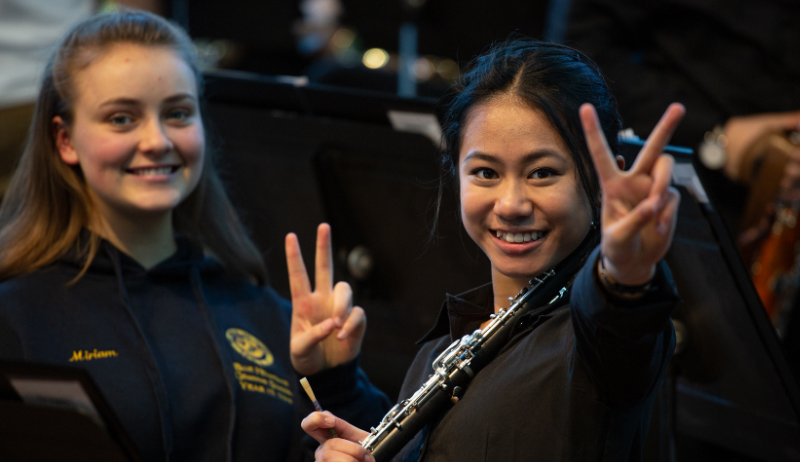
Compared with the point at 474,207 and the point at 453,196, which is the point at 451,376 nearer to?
the point at 474,207

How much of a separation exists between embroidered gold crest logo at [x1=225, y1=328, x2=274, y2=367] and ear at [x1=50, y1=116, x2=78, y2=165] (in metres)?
0.52

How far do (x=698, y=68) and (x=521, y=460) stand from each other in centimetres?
210

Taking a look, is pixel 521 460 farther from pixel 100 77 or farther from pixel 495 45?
pixel 100 77

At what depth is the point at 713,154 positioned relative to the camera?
254 centimetres

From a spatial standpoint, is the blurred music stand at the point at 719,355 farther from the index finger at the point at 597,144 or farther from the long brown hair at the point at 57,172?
the long brown hair at the point at 57,172

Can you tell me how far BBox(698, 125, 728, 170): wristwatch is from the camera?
2.52 meters

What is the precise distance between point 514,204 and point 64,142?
1.14m

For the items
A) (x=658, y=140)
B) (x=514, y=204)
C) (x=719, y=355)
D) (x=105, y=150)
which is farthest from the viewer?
(x=105, y=150)

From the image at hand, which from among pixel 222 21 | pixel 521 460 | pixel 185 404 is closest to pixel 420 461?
pixel 521 460

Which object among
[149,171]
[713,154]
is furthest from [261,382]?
[713,154]

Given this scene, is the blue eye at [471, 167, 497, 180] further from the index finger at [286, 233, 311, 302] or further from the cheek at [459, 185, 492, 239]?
the index finger at [286, 233, 311, 302]

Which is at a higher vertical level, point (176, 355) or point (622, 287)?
point (622, 287)

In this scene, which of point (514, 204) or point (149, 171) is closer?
point (514, 204)

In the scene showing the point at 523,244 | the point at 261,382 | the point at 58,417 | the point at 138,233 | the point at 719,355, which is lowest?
the point at 261,382
